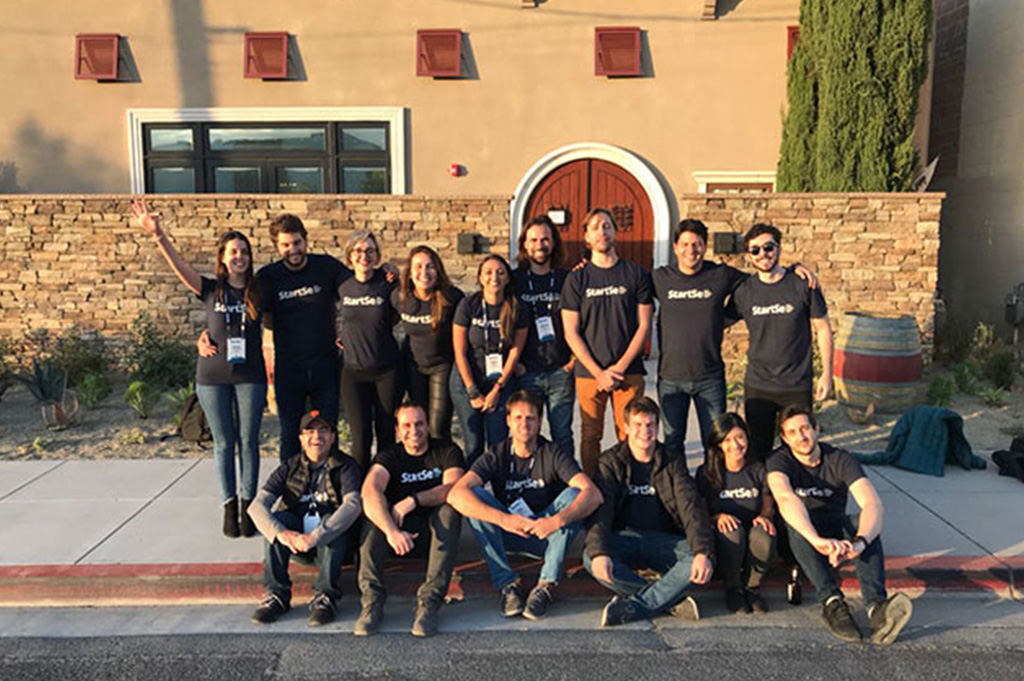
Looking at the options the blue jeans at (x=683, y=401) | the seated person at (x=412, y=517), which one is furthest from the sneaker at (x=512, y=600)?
the blue jeans at (x=683, y=401)

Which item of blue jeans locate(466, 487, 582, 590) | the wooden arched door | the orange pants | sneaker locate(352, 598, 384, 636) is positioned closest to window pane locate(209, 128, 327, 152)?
the wooden arched door

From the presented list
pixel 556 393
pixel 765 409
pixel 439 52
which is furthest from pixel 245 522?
pixel 439 52

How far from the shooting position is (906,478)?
5.55 m

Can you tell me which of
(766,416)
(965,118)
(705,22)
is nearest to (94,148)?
(705,22)

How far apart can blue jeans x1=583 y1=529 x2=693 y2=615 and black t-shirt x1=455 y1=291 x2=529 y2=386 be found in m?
1.26

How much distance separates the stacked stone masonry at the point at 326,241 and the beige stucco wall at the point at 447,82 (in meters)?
1.40

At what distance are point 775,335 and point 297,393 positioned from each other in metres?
2.84

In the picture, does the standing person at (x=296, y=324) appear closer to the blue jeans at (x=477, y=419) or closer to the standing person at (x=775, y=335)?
the blue jeans at (x=477, y=419)

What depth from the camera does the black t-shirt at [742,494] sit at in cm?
391

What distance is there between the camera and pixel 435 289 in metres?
4.59

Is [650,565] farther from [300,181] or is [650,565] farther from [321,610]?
[300,181]

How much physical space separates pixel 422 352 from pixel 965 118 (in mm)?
9828

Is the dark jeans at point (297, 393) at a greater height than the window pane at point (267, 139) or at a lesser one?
lesser

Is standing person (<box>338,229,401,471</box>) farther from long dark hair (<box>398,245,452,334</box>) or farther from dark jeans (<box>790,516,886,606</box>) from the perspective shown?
dark jeans (<box>790,516,886,606</box>)
